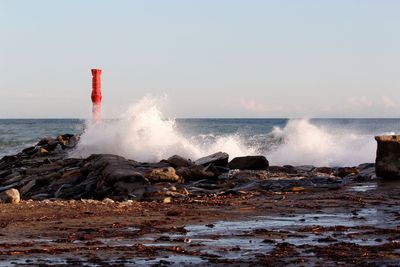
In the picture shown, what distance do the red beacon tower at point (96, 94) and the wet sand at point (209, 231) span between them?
12627 millimetres

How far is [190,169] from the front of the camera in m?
18.0

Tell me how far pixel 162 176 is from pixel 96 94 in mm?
10061

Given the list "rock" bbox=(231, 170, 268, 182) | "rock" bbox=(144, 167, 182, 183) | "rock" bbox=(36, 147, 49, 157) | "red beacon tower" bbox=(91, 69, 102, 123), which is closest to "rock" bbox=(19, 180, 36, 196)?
"rock" bbox=(144, 167, 182, 183)

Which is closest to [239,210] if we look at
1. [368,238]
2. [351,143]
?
[368,238]

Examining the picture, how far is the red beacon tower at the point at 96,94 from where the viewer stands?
85.0 feet

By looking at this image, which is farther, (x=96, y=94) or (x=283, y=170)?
(x=96, y=94)

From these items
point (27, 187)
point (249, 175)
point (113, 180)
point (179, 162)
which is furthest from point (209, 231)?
point (27, 187)

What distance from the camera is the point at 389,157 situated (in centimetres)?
1716

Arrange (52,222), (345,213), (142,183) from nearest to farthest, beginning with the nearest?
(52,222)
(345,213)
(142,183)

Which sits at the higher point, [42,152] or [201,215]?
[42,152]

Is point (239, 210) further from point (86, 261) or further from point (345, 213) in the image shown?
point (86, 261)

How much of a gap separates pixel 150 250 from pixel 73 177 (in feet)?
35.0

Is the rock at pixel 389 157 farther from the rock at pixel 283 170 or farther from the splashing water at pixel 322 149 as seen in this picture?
the splashing water at pixel 322 149

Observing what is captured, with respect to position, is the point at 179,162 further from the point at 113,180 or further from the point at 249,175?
the point at 113,180
